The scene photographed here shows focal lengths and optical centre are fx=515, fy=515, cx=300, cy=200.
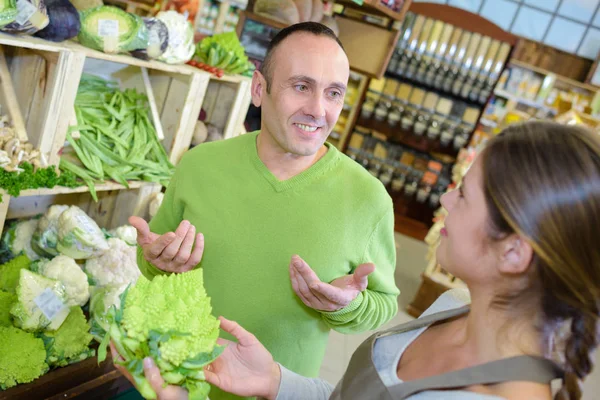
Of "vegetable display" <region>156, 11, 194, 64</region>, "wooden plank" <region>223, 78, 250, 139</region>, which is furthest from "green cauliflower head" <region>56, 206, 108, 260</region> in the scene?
"wooden plank" <region>223, 78, 250, 139</region>

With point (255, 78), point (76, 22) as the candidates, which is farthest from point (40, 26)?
→ point (255, 78)

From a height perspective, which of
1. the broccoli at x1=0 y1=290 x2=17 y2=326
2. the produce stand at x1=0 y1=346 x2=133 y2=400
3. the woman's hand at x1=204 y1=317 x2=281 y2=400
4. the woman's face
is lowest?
the produce stand at x1=0 y1=346 x2=133 y2=400

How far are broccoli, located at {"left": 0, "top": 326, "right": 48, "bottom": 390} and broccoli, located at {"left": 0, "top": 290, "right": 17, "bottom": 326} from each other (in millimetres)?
77

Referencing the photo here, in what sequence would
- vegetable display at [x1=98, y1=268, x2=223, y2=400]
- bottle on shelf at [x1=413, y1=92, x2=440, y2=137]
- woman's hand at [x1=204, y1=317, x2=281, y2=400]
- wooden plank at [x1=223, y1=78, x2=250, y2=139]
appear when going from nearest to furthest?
vegetable display at [x1=98, y1=268, x2=223, y2=400] → woman's hand at [x1=204, y1=317, x2=281, y2=400] → wooden plank at [x1=223, y1=78, x2=250, y2=139] → bottle on shelf at [x1=413, y1=92, x2=440, y2=137]

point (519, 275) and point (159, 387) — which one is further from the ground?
point (519, 275)

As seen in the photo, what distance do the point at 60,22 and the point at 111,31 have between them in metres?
0.22

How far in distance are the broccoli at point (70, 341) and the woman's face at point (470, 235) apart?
1.69 metres

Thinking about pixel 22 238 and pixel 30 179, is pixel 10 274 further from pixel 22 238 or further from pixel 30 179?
pixel 30 179

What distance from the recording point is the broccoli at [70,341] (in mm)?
2072

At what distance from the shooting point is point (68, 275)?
2197 mm

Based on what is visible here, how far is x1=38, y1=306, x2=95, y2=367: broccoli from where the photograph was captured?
207 centimetres

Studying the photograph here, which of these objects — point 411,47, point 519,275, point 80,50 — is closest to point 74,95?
point 80,50

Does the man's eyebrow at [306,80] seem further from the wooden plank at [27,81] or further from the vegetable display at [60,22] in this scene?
the wooden plank at [27,81]

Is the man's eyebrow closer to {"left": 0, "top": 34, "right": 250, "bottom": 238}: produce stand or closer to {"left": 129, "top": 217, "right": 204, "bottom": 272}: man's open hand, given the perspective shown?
{"left": 129, "top": 217, "right": 204, "bottom": 272}: man's open hand
